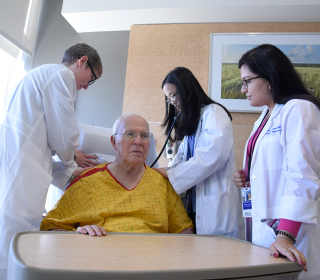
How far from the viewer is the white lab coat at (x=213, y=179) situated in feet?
5.36

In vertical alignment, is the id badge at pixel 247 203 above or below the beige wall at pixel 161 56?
below

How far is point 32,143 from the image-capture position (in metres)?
1.46

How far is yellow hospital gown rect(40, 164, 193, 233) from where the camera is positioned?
1.45m

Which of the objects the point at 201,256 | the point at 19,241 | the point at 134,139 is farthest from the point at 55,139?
the point at 201,256

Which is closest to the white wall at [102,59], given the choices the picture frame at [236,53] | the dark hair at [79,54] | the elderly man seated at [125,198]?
the picture frame at [236,53]

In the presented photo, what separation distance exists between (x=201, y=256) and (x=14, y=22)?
3305 millimetres

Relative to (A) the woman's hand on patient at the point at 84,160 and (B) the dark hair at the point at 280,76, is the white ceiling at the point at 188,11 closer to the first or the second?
(A) the woman's hand on patient at the point at 84,160

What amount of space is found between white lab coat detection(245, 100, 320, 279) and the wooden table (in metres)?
0.14

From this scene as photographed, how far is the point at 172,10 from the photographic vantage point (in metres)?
3.13

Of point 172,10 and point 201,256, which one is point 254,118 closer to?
point 172,10

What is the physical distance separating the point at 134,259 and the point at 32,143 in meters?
0.91

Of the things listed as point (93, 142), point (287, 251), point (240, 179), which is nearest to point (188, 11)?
point (93, 142)

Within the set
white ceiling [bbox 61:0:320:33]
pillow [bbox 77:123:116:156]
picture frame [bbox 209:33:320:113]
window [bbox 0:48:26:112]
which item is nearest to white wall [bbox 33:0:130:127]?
window [bbox 0:48:26:112]

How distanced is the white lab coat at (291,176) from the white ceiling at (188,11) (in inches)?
84.2
